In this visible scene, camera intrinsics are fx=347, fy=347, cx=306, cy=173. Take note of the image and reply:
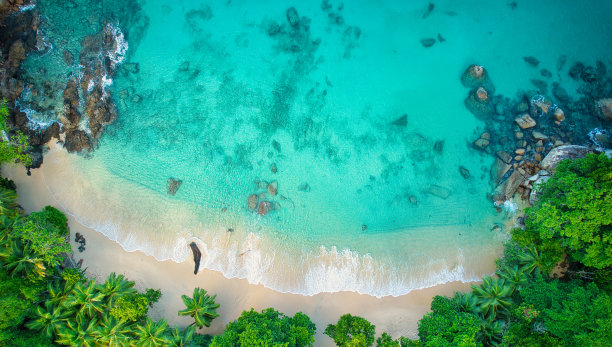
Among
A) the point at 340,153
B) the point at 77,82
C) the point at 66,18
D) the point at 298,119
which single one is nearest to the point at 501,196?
the point at 340,153

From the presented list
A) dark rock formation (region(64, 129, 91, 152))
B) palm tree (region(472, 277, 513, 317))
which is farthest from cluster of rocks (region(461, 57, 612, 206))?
dark rock formation (region(64, 129, 91, 152))

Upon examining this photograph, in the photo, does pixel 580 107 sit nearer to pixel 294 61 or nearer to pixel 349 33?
pixel 349 33

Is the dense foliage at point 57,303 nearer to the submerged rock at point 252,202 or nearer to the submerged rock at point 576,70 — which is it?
the submerged rock at point 252,202

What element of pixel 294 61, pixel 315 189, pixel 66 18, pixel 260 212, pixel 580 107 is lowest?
pixel 260 212

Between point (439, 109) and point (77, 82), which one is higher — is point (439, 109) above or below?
above

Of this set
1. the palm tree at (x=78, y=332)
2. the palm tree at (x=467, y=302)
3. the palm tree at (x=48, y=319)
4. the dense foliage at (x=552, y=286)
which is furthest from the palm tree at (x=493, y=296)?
the palm tree at (x=48, y=319)

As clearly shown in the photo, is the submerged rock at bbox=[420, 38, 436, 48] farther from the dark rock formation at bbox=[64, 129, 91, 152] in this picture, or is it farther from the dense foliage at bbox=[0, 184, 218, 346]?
the dark rock formation at bbox=[64, 129, 91, 152]

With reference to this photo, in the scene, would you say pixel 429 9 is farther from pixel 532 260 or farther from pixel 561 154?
pixel 532 260
